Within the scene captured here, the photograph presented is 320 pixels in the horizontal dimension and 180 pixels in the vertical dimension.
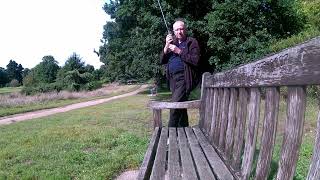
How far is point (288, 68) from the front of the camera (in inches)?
78.4

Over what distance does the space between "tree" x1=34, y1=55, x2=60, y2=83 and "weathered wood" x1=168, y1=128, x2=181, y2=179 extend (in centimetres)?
9790

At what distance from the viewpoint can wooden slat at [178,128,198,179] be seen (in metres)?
3.12

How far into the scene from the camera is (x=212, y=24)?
2222 centimetres

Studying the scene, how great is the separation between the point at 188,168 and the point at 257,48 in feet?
61.4

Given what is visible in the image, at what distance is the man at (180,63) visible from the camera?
20.7 feet

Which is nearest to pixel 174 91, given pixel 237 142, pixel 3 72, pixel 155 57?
pixel 237 142

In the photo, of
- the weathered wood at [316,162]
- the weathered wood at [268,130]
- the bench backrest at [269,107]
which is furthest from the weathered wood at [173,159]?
the weathered wood at [316,162]

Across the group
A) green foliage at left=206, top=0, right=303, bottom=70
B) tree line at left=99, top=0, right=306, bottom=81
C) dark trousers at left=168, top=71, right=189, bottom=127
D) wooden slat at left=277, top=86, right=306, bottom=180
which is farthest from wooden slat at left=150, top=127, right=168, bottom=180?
green foliage at left=206, top=0, right=303, bottom=70

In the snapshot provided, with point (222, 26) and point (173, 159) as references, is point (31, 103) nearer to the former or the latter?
point (222, 26)

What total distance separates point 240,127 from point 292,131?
1383 mm

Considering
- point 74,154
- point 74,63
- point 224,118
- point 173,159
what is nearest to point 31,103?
point 74,154

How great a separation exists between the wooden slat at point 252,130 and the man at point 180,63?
11.0 feet

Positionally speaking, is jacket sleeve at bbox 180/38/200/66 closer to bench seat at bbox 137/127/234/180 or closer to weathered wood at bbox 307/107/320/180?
bench seat at bbox 137/127/234/180

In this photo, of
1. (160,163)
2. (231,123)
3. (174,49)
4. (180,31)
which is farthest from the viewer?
(180,31)
